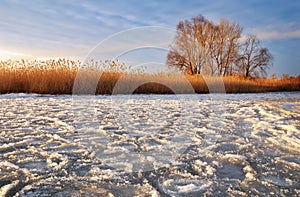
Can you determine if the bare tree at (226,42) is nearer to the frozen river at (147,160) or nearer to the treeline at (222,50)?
the treeline at (222,50)

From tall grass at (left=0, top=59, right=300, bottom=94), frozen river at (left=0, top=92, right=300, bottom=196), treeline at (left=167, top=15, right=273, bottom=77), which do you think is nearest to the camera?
frozen river at (left=0, top=92, right=300, bottom=196)

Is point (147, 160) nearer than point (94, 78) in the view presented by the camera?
Yes

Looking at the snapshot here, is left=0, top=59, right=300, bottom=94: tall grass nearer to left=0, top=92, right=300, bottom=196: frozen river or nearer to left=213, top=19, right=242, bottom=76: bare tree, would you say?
left=0, top=92, right=300, bottom=196: frozen river

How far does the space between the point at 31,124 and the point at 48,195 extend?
178cm

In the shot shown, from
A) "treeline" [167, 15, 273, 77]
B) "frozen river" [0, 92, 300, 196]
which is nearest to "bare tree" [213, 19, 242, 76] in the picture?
"treeline" [167, 15, 273, 77]

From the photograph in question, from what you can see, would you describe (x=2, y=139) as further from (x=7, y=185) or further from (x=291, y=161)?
(x=291, y=161)

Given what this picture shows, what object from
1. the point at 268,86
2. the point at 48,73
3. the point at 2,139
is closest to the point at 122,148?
the point at 2,139

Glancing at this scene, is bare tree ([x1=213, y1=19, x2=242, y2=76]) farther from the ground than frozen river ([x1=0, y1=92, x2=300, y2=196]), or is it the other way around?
bare tree ([x1=213, y1=19, x2=242, y2=76])

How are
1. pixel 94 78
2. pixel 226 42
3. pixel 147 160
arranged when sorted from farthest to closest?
pixel 226 42, pixel 94 78, pixel 147 160

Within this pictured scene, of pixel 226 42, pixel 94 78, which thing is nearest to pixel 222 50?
pixel 226 42

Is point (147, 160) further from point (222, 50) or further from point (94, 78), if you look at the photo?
point (222, 50)

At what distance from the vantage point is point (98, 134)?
7.55 feet

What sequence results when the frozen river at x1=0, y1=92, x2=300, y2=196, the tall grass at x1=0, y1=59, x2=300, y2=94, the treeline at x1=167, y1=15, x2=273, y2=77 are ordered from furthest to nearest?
the treeline at x1=167, y1=15, x2=273, y2=77
the tall grass at x1=0, y1=59, x2=300, y2=94
the frozen river at x1=0, y1=92, x2=300, y2=196

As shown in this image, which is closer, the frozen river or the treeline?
the frozen river
